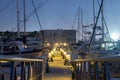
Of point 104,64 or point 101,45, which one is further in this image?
point 101,45

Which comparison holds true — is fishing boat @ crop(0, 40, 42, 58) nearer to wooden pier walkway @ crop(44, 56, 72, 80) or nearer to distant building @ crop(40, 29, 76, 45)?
wooden pier walkway @ crop(44, 56, 72, 80)

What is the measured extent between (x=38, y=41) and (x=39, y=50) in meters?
8.57

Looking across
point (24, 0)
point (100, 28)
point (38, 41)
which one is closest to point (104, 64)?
point (100, 28)

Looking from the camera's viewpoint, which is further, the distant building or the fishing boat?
the distant building

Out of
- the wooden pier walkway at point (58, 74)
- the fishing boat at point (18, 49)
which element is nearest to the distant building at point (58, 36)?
the fishing boat at point (18, 49)

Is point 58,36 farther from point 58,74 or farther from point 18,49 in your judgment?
point 58,74

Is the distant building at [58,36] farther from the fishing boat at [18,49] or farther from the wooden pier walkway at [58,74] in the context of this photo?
the wooden pier walkway at [58,74]

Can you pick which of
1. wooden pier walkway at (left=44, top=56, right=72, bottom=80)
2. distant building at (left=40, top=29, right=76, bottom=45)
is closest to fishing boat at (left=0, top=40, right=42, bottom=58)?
wooden pier walkway at (left=44, top=56, right=72, bottom=80)

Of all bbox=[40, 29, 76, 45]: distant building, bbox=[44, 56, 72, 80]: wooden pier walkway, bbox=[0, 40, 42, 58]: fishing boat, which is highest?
bbox=[40, 29, 76, 45]: distant building

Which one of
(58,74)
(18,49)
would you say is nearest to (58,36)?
(18,49)

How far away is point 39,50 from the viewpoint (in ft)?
100

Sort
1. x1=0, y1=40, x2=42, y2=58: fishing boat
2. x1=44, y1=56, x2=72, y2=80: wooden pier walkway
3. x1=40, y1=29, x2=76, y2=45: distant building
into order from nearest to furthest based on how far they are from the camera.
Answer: x1=44, y1=56, x2=72, y2=80: wooden pier walkway
x1=0, y1=40, x2=42, y2=58: fishing boat
x1=40, y1=29, x2=76, y2=45: distant building

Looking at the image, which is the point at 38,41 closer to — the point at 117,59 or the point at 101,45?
the point at 101,45

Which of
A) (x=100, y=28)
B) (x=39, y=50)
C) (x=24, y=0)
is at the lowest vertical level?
(x=39, y=50)
